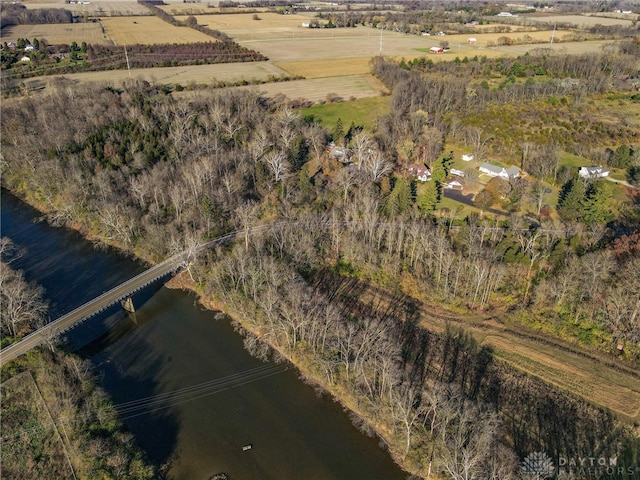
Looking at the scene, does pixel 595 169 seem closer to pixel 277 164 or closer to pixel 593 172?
pixel 593 172

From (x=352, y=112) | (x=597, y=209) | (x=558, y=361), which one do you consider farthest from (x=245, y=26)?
(x=558, y=361)

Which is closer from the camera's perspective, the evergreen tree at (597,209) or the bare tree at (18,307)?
the bare tree at (18,307)

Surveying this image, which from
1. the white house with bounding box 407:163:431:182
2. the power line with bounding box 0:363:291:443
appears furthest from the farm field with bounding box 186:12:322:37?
the power line with bounding box 0:363:291:443

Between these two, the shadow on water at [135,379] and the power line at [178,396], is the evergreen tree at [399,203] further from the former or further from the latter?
the shadow on water at [135,379]

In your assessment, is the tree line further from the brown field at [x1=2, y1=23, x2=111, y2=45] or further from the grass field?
the grass field

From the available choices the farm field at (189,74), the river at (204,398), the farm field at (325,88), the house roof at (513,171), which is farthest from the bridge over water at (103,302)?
the farm field at (189,74)

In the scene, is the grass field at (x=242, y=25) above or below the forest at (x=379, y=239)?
above

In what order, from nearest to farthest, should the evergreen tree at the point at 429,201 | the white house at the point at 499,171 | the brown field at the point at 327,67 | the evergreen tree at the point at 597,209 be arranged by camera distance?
the evergreen tree at the point at 597,209
the evergreen tree at the point at 429,201
the white house at the point at 499,171
the brown field at the point at 327,67
